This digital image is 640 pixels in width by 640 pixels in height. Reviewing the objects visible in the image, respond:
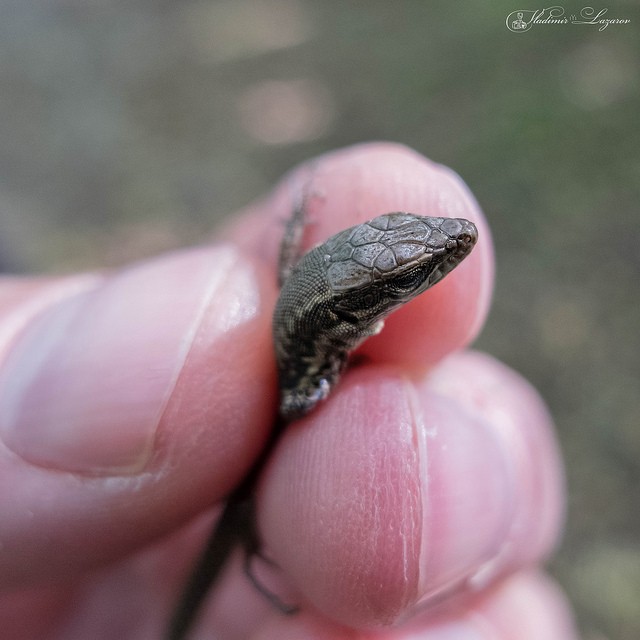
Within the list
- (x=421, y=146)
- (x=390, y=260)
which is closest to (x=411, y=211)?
(x=390, y=260)

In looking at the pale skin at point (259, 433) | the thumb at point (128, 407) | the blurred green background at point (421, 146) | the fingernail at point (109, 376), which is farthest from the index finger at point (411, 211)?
the blurred green background at point (421, 146)

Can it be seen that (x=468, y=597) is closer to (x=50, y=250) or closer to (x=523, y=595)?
(x=523, y=595)

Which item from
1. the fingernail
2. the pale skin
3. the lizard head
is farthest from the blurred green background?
the lizard head

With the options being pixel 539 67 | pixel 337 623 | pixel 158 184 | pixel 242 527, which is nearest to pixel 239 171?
pixel 158 184

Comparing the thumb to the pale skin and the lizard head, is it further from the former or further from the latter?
the lizard head

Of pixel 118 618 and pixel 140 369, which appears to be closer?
pixel 140 369

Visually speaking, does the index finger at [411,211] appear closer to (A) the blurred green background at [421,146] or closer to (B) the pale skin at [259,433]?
(B) the pale skin at [259,433]
